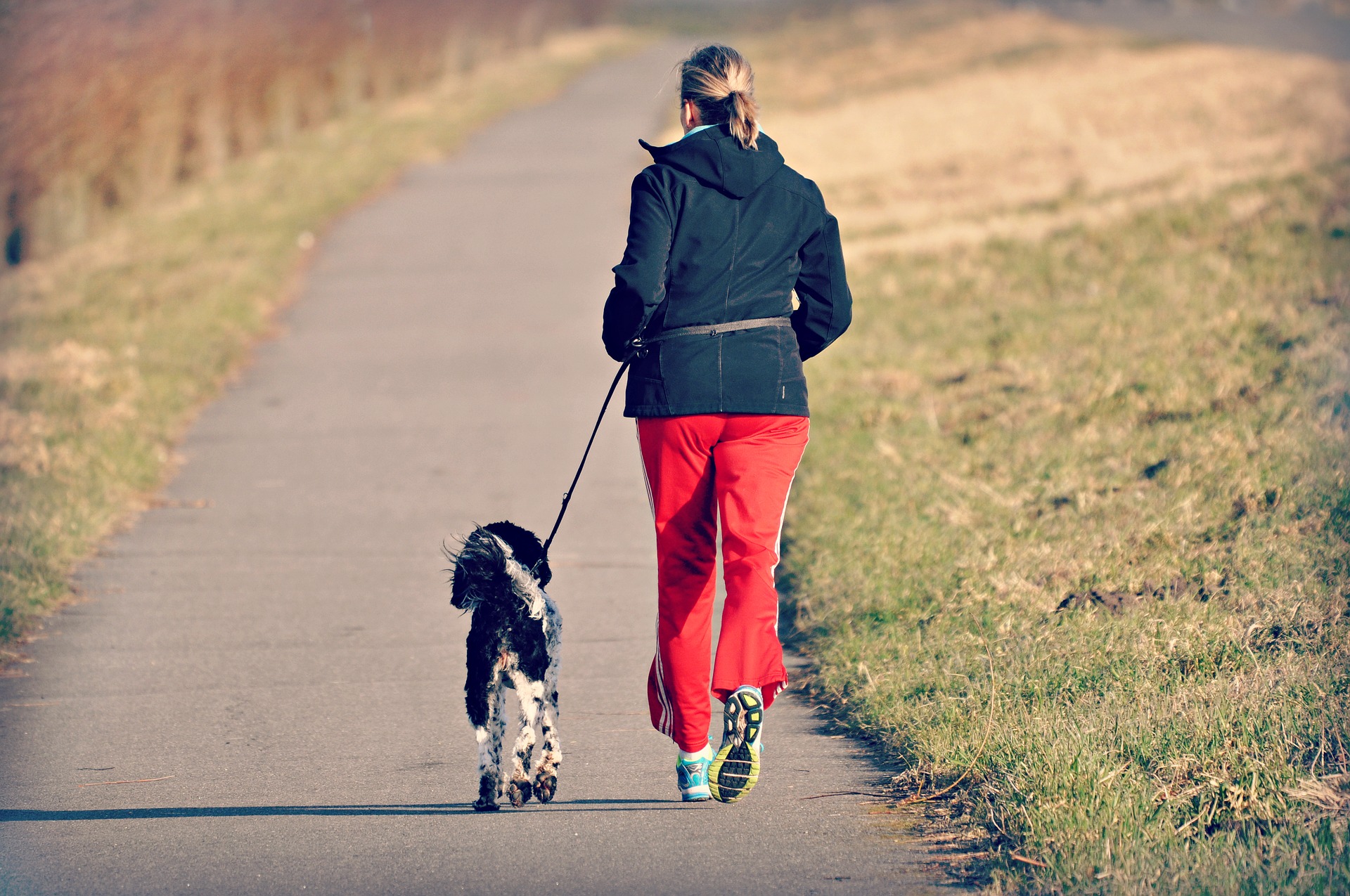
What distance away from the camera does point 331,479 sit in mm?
9289

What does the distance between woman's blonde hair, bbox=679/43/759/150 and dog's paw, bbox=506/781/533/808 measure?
2071 mm

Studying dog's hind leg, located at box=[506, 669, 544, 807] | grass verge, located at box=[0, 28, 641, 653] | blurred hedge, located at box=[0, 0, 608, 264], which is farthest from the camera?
blurred hedge, located at box=[0, 0, 608, 264]

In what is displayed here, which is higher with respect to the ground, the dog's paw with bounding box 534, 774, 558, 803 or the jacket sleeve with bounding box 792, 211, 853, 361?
the jacket sleeve with bounding box 792, 211, 853, 361

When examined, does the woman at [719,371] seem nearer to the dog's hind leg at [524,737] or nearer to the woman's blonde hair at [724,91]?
the woman's blonde hair at [724,91]

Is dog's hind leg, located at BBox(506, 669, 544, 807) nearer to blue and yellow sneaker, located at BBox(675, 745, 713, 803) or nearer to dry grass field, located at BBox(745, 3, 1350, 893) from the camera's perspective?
blue and yellow sneaker, located at BBox(675, 745, 713, 803)

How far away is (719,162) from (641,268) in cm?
41

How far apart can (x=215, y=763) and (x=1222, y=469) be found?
5.02m

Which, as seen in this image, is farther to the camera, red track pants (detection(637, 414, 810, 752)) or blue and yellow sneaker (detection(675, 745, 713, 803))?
blue and yellow sneaker (detection(675, 745, 713, 803))

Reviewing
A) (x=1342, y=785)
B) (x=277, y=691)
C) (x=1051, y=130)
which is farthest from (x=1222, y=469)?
(x=1051, y=130)

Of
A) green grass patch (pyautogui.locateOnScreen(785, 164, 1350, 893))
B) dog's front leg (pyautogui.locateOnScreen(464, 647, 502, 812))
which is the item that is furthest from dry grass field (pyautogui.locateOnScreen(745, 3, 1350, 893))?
dog's front leg (pyautogui.locateOnScreen(464, 647, 502, 812))

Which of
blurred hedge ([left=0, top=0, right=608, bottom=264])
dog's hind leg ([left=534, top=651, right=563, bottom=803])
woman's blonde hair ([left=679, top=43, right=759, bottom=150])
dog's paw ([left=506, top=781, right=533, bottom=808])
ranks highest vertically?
blurred hedge ([left=0, top=0, right=608, bottom=264])

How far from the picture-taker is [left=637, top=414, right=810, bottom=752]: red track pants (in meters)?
4.62

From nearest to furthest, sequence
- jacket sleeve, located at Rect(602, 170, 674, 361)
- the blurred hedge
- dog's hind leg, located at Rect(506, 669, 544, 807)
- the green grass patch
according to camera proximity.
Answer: the green grass patch < jacket sleeve, located at Rect(602, 170, 674, 361) < dog's hind leg, located at Rect(506, 669, 544, 807) < the blurred hedge

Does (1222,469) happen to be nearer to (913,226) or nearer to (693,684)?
(693,684)
